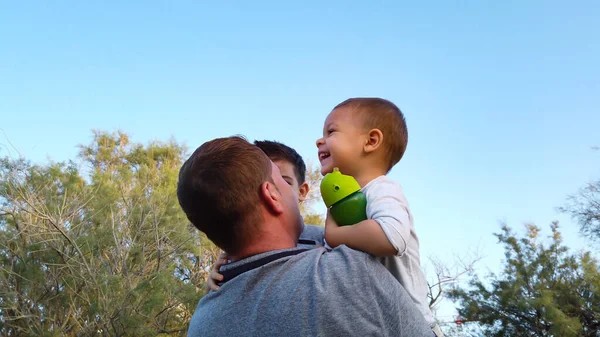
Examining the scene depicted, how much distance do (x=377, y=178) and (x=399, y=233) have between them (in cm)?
31

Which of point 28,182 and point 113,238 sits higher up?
point 28,182

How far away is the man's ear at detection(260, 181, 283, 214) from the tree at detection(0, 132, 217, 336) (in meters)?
9.51

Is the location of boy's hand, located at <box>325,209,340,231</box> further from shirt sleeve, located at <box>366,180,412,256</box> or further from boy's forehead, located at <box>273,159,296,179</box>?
boy's forehead, located at <box>273,159,296,179</box>

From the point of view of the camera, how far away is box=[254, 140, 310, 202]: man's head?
2.69m

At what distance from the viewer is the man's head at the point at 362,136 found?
67.4 inches

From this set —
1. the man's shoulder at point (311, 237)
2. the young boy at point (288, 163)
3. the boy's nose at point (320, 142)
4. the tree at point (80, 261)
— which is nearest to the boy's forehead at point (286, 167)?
the young boy at point (288, 163)

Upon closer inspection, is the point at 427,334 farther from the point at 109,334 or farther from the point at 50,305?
the point at 50,305

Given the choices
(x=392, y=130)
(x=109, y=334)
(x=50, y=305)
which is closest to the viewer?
(x=392, y=130)

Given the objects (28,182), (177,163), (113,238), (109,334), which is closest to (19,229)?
(28,182)

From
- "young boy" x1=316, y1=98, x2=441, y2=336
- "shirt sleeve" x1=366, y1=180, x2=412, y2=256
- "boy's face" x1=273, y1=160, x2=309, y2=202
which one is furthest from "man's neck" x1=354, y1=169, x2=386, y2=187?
"boy's face" x1=273, y1=160, x2=309, y2=202

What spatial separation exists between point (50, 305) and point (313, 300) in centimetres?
1162

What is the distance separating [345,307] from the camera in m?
1.14

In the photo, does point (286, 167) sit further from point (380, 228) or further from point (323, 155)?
point (380, 228)

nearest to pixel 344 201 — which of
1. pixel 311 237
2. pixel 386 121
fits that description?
pixel 386 121
